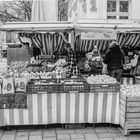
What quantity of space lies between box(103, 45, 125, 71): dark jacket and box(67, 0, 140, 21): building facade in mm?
5286

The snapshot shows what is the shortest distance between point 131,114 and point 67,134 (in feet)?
4.76

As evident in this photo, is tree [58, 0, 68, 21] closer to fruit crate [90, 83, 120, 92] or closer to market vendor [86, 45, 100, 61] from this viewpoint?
market vendor [86, 45, 100, 61]

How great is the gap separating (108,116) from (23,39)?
512cm

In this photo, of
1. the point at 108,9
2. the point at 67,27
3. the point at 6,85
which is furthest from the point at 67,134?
the point at 108,9

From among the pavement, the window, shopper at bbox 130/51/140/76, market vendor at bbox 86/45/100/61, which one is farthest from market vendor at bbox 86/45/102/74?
the window

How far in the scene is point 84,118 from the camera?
532 centimetres

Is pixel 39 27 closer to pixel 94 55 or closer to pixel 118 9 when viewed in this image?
pixel 94 55

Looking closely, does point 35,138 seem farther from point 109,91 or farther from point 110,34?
point 110,34

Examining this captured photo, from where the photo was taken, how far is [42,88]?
517 cm

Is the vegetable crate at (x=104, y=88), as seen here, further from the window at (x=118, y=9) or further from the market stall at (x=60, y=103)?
the window at (x=118, y=9)

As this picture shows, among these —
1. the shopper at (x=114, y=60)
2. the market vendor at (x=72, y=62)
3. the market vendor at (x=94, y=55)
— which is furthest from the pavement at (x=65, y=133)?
the market vendor at (x=94, y=55)

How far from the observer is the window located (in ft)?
42.8

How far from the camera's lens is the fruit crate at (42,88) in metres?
5.16

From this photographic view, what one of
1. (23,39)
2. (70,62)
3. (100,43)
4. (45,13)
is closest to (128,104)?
(70,62)
